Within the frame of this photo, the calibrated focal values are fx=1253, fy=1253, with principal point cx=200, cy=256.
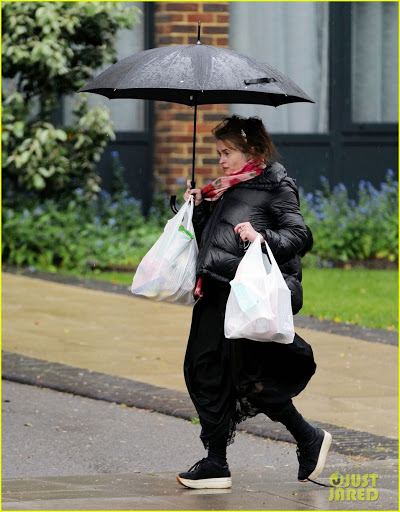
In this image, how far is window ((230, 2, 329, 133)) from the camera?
16453 mm

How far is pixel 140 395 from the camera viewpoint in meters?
8.11

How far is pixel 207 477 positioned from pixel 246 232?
1.17 metres

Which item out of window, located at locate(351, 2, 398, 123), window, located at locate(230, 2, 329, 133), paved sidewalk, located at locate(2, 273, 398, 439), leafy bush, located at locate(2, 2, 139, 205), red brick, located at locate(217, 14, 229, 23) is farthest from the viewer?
window, located at locate(351, 2, 398, 123)

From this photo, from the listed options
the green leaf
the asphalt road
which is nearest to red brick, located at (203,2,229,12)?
the green leaf

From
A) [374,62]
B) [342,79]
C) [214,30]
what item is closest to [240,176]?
[214,30]

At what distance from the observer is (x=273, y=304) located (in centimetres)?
541

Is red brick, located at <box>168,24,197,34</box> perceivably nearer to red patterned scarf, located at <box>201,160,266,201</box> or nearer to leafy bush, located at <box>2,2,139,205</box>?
leafy bush, located at <box>2,2,139,205</box>

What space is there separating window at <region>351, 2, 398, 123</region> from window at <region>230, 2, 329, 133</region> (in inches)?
17.5

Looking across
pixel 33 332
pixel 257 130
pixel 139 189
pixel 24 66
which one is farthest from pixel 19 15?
pixel 257 130

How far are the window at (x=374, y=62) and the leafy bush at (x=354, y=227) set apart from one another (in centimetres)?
188

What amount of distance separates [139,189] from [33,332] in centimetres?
582

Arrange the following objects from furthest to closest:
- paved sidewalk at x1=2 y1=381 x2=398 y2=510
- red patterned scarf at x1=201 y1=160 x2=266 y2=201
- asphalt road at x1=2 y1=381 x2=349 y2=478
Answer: asphalt road at x1=2 y1=381 x2=349 y2=478, red patterned scarf at x1=201 y1=160 x2=266 y2=201, paved sidewalk at x1=2 y1=381 x2=398 y2=510

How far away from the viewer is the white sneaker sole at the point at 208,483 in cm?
576

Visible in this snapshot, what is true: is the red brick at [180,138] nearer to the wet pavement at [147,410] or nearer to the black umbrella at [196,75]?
the wet pavement at [147,410]
